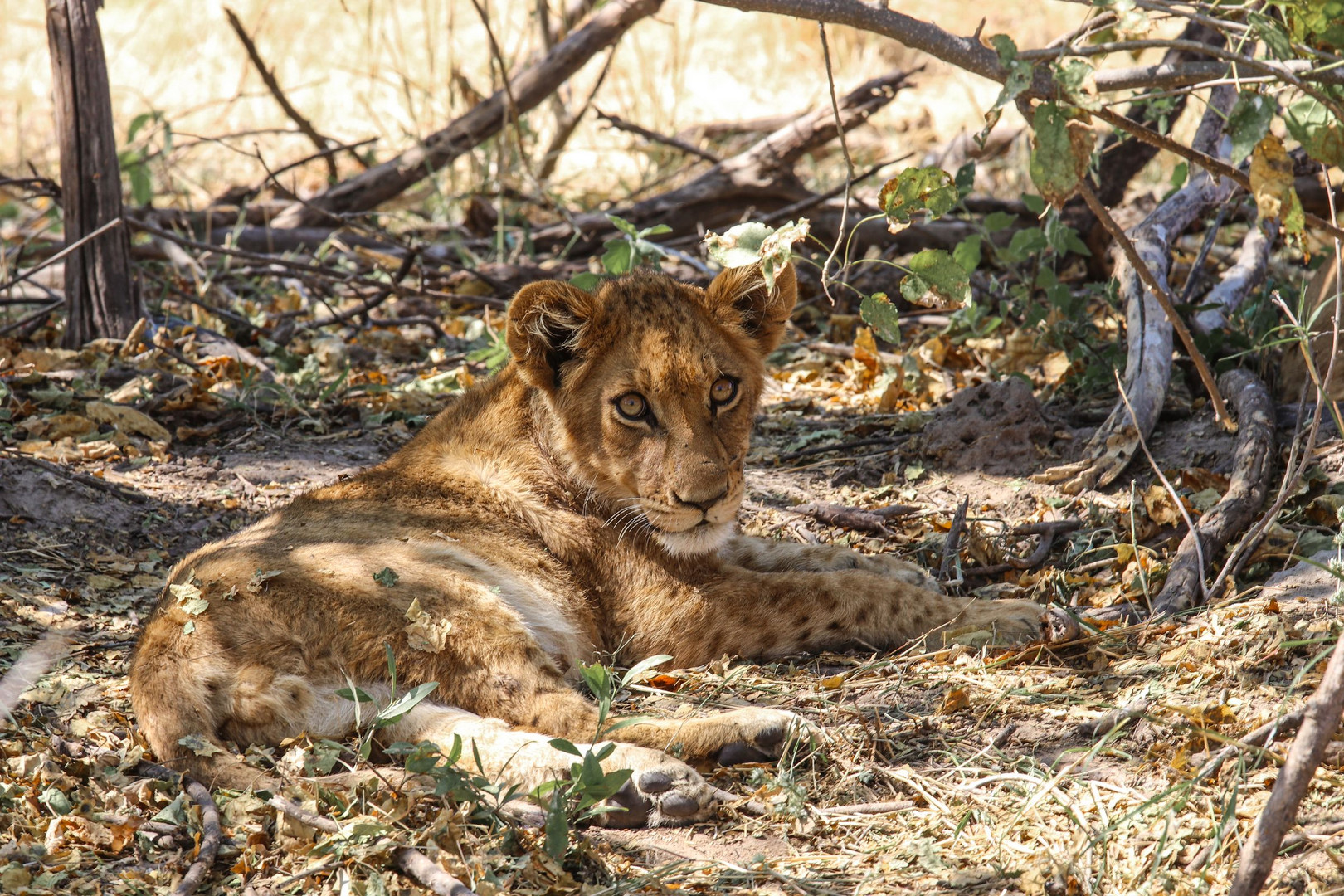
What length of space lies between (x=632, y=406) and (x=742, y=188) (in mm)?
3714

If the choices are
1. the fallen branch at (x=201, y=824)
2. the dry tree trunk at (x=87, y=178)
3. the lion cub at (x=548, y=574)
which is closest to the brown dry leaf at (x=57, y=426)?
the dry tree trunk at (x=87, y=178)

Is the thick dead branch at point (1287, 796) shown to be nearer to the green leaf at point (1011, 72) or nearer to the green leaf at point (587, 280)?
the green leaf at point (1011, 72)

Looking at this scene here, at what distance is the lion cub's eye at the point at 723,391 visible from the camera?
369 centimetres

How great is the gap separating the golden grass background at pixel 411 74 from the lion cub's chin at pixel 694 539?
6251 mm

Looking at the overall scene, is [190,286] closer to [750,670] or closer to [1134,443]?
[750,670]

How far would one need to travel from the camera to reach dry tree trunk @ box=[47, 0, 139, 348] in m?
5.31

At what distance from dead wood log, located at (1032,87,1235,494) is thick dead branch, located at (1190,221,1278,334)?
21cm

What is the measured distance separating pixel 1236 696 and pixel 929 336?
344 centimetres

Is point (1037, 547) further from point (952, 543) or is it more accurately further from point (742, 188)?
point (742, 188)

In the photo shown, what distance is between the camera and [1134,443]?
4336 millimetres

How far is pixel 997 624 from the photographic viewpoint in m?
3.55

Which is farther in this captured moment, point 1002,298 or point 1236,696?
point 1002,298

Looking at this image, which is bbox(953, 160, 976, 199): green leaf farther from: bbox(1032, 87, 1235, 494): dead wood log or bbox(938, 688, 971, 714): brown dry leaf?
bbox(938, 688, 971, 714): brown dry leaf

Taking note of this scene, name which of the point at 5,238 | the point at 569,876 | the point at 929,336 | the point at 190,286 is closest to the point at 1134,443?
the point at 929,336
